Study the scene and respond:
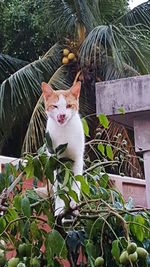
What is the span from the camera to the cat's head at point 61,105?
149 centimetres

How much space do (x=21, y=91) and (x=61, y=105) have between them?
3.97 metres

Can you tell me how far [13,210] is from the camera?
119 cm

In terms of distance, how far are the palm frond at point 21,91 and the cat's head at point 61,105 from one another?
→ 3863 millimetres

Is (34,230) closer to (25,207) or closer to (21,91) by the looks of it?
(25,207)

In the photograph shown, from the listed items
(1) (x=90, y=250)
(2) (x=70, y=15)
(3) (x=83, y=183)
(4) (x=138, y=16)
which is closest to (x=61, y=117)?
(3) (x=83, y=183)

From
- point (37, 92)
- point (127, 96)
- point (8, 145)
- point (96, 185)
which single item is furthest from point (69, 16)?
point (96, 185)

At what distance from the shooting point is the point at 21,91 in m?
5.42

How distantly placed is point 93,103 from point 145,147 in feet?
11.8

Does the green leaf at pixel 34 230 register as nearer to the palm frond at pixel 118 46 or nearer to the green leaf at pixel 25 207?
the green leaf at pixel 25 207

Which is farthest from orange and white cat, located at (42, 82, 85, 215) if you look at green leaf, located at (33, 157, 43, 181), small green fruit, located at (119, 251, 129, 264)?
small green fruit, located at (119, 251, 129, 264)

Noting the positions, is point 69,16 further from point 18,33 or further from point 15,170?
point 15,170

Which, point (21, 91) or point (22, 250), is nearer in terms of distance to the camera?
point (22, 250)

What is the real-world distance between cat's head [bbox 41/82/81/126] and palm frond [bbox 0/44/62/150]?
3.86 metres

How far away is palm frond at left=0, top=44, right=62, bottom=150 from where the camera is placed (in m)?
5.39
